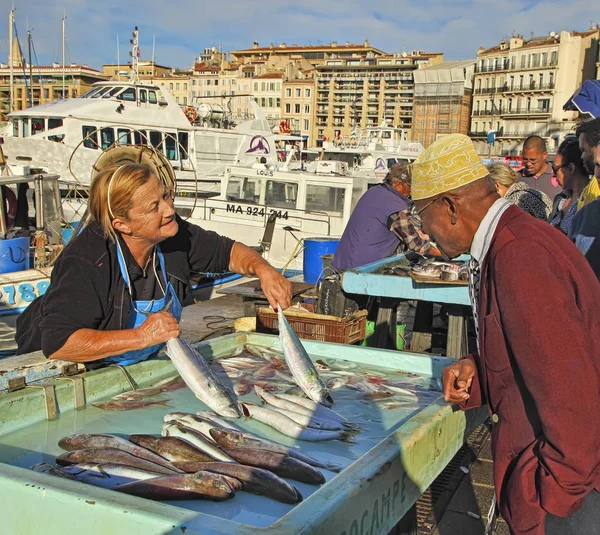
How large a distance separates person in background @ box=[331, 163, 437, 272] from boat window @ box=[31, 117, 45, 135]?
1820cm

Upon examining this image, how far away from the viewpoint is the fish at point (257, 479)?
6.49ft

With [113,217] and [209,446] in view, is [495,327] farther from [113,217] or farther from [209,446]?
[113,217]

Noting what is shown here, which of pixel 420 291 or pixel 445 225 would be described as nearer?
pixel 445 225

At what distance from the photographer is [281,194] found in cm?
1559

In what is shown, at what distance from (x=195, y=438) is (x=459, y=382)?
117 centimetres

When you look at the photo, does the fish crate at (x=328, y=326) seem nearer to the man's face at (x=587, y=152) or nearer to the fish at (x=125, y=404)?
the man's face at (x=587, y=152)

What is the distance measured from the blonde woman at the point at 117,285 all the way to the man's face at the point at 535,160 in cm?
546

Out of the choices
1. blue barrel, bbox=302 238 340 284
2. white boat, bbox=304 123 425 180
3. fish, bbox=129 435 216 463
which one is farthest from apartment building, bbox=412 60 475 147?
fish, bbox=129 435 216 463

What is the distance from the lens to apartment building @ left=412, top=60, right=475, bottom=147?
98.9 meters

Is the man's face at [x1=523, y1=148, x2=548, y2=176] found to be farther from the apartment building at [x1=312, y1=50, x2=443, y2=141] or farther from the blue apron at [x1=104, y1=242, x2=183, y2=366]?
the apartment building at [x1=312, y1=50, x2=443, y2=141]

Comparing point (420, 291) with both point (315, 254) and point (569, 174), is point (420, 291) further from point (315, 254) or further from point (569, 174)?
point (315, 254)

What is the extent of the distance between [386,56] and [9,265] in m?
112

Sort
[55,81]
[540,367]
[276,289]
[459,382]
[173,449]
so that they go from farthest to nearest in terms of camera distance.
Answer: [55,81] < [276,289] < [459,382] < [173,449] < [540,367]

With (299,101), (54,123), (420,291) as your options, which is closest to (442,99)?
(299,101)
